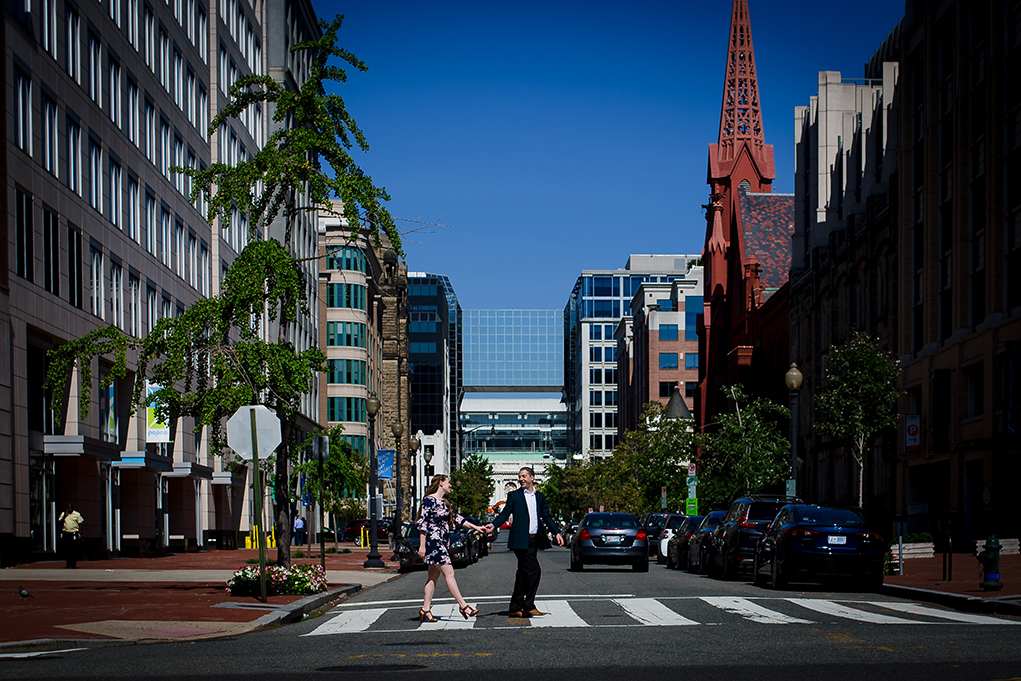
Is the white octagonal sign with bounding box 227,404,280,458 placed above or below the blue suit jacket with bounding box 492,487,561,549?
above

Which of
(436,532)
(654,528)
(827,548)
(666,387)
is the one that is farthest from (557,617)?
(666,387)

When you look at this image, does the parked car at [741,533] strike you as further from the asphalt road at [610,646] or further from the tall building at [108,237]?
the tall building at [108,237]

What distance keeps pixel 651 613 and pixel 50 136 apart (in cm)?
2459

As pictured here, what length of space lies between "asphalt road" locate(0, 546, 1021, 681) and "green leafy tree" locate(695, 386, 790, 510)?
3769cm

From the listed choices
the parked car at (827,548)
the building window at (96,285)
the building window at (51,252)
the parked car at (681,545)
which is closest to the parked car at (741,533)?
the parked car at (827,548)

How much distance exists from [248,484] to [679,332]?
253 ft

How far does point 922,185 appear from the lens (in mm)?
45250

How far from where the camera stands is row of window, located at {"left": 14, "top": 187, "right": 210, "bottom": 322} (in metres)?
32.9

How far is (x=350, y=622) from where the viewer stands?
54.2 feet

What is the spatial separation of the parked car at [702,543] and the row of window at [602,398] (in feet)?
488

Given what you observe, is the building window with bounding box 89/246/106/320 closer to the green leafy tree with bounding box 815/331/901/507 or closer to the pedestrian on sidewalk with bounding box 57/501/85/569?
the pedestrian on sidewalk with bounding box 57/501/85/569

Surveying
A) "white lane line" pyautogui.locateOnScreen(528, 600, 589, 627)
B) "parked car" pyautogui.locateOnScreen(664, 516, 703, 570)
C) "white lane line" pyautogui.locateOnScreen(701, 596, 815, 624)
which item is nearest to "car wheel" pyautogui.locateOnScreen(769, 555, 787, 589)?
"white lane line" pyautogui.locateOnScreen(701, 596, 815, 624)

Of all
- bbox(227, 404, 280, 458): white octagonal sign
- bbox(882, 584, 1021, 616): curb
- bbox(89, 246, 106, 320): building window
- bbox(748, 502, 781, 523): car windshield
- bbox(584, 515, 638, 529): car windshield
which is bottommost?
bbox(584, 515, 638, 529): car windshield

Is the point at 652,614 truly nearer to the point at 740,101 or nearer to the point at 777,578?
the point at 777,578
